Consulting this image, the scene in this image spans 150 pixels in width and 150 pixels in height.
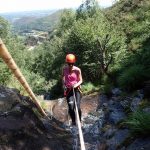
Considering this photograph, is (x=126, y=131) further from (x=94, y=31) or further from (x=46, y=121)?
(x=94, y=31)

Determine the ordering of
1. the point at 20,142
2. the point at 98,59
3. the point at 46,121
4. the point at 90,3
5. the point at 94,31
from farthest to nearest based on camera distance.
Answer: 1. the point at 90,3
2. the point at 94,31
3. the point at 98,59
4. the point at 46,121
5. the point at 20,142

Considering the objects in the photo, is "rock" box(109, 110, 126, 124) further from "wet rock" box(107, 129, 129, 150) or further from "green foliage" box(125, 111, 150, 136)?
"green foliage" box(125, 111, 150, 136)

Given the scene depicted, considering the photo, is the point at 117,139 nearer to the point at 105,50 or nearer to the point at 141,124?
the point at 141,124

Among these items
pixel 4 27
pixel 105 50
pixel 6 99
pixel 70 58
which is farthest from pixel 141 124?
pixel 4 27

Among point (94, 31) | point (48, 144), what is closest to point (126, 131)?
point (48, 144)

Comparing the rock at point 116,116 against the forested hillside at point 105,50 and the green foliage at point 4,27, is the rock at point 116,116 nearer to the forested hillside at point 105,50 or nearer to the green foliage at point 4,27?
the forested hillside at point 105,50

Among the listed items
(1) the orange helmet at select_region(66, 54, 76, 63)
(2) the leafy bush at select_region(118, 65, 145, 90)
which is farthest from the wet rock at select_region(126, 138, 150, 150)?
(2) the leafy bush at select_region(118, 65, 145, 90)

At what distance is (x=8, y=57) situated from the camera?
9.16ft

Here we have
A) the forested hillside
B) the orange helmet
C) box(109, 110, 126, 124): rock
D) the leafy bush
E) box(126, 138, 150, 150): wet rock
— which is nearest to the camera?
box(126, 138, 150, 150): wet rock

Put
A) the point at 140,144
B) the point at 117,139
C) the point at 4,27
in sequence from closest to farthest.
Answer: the point at 140,144
the point at 117,139
the point at 4,27

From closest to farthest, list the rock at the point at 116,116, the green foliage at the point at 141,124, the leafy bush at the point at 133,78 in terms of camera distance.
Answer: the green foliage at the point at 141,124, the rock at the point at 116,116, the leafy bush at the point at 133,78

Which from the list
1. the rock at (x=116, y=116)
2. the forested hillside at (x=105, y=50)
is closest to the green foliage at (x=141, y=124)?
the rock at (x=116, y=116)

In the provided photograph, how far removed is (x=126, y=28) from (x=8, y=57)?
4855 centimetres

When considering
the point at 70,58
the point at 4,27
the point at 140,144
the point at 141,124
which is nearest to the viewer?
the point at 140,144
